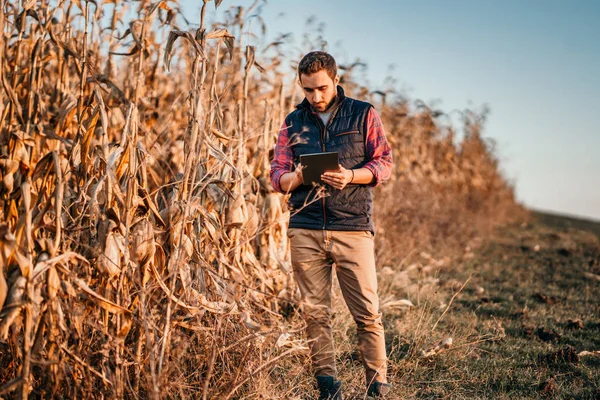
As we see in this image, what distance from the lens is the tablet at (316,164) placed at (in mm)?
2693

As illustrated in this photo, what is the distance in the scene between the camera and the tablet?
269cm

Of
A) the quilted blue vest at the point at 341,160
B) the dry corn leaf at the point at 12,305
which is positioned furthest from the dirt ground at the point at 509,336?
the dry corn leaf at the point at 12,305

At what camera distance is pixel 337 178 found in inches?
109

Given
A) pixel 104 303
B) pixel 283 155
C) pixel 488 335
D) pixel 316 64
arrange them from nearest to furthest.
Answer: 1. pixel 104 303
2. pixel 316 64
3. pixel 283 155
4. pixel 488 335

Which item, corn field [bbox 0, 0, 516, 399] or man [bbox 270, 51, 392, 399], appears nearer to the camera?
corn field [bbox 0, 0, 516, 399]

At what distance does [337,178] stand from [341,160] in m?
0.25

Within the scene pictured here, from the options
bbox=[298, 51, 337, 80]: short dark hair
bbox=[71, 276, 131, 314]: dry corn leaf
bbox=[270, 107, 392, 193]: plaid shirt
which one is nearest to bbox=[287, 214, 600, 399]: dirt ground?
bbox=[71, 276, 131, 314]: dry corn leaf

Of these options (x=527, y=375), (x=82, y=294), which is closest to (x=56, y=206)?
(x=82, y=294)

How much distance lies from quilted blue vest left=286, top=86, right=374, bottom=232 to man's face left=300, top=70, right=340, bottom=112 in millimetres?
53

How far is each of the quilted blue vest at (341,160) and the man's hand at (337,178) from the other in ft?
0.55

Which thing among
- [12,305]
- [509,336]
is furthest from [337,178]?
[509,336]

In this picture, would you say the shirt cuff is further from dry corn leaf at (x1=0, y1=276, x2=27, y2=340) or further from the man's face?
dry corn leaf at (x1=0, y1=276, x2=27, y2=340)

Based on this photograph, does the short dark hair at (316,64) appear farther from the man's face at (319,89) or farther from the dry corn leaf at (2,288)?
the dry corn leaf at (2,288)

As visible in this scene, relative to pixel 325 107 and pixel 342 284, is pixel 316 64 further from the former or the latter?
pixel 342 284
